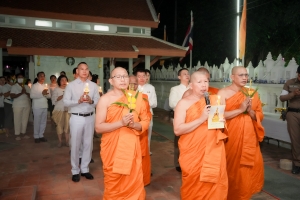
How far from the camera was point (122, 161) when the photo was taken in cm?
321

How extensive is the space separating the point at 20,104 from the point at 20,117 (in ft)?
1.34

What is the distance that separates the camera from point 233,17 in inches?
802

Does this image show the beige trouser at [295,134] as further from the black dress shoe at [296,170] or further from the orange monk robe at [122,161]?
the orange monk robe at [122,161]

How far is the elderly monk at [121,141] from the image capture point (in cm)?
321

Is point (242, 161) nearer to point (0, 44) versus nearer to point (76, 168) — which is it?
point (76, 168)

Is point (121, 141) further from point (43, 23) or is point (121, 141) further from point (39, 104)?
point (43, 23)

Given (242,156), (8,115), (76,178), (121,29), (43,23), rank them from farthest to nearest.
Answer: (121,29)
(43,23)
(8,115)
(76,178)
(242,156)

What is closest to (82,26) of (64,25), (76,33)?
(76,33)

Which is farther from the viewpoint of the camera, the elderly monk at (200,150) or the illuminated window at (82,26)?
the illuminated window at (82,26)

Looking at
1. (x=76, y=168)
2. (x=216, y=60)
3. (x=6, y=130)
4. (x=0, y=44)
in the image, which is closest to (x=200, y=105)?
(x=76, y=168)

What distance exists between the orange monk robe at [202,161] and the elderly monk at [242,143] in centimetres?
66

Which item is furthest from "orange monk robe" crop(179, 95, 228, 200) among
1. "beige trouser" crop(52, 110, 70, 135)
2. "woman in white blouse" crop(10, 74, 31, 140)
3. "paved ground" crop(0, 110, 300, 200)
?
"woman in white blouse" crop(10, 74, 31, 140)

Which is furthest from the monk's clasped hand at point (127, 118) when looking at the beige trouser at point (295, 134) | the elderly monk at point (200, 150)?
the beige trouser at point (295, 134)

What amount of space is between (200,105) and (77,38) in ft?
41.5
